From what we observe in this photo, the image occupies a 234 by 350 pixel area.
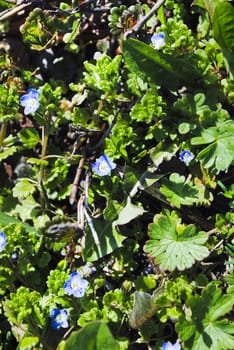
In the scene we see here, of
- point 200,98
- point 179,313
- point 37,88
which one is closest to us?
point 179,313

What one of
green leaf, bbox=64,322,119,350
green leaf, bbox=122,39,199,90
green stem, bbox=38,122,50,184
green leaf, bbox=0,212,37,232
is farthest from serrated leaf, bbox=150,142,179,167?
green leaf, bbox=64,322,119,350

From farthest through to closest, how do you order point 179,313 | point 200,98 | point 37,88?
point 37,88
point 200,98
point 179,313

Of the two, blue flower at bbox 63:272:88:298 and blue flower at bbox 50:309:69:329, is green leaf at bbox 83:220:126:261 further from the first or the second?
blue flower at bbox 50:309:69:329

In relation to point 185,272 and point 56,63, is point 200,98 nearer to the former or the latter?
point 185,272

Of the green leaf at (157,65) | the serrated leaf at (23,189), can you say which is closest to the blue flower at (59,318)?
the serrated leaf at (23,189)

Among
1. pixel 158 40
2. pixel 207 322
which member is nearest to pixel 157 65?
pixel 158 40

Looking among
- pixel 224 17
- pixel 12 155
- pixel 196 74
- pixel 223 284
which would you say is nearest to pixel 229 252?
pixel 223 284

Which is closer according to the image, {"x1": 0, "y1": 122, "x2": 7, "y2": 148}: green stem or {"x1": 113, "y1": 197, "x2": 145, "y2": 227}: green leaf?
{"x1": 113, "y1": 197, "x2": 145, "y2": 227}: green leaf
